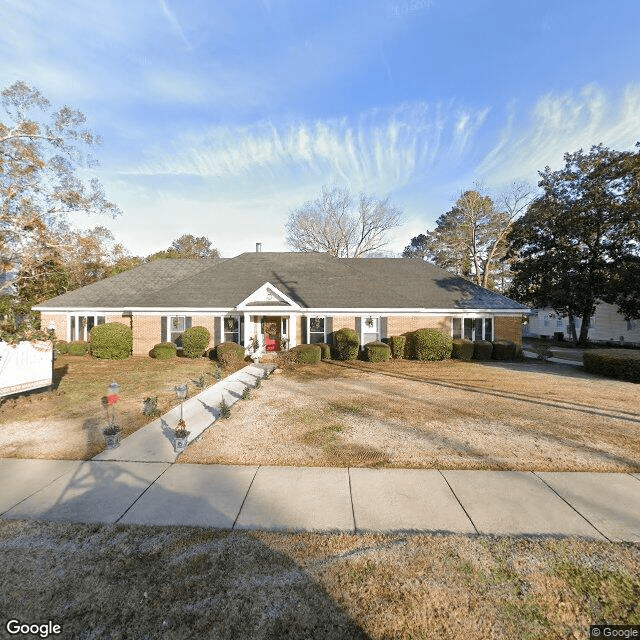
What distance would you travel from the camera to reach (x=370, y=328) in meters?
19.2

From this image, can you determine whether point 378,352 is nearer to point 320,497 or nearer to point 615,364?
point 615,364

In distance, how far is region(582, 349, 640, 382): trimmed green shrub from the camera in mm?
13812

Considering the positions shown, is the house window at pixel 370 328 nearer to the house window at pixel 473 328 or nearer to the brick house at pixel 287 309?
the brick house at pixel 287 309

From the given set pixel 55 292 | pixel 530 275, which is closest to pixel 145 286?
pixel 55 292

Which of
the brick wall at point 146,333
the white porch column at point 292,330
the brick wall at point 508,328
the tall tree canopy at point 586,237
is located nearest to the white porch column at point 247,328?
the white porch column at point 292,330

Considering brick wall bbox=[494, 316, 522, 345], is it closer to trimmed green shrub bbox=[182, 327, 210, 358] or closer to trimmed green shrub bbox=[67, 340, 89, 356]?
trimmed green shrub bbox=[182, 327, 210, 358]

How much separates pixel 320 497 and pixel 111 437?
4520 millimetres

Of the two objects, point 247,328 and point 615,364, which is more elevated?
point 247,328

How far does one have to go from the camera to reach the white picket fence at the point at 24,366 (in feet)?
29.9

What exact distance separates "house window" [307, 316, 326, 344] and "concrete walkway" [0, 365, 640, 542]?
13369mm

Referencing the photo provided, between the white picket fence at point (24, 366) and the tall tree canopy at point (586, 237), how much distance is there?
35028 mm

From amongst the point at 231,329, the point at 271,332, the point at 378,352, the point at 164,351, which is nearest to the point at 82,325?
the point at 164,351

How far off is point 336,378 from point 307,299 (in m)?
7.06

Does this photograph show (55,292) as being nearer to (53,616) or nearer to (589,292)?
(53,616)
